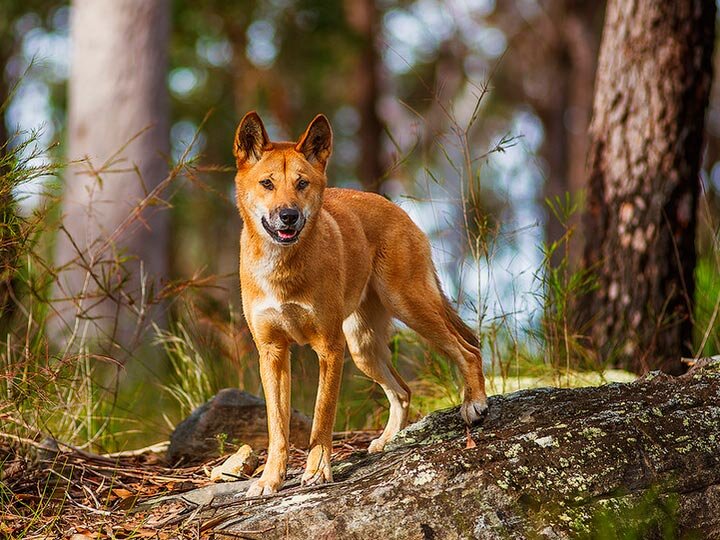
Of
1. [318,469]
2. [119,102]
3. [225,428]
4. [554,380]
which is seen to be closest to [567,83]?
[119,102]

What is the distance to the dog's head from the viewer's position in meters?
4.52

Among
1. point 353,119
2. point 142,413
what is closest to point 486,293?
point 142,413

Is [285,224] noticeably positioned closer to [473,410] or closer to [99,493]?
[473,410]

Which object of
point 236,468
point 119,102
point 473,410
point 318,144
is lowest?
point 236,468

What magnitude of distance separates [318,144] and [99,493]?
2200 mm

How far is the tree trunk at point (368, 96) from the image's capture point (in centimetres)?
1650

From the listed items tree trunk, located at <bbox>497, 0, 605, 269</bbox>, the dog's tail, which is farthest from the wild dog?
tree trunk, located at <bbox>497, 0, 605, 269</bbox>

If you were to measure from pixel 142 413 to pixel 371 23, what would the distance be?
12.5 m

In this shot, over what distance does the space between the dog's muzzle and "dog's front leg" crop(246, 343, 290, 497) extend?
1.95ft

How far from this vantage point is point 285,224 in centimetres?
448

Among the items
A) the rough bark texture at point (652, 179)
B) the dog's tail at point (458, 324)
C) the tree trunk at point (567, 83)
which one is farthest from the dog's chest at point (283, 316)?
the tree trunk at point (567, 83)

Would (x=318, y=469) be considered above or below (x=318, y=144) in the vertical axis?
below

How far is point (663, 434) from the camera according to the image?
13.1ft

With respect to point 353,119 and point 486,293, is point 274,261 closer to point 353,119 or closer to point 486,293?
point 486,293
